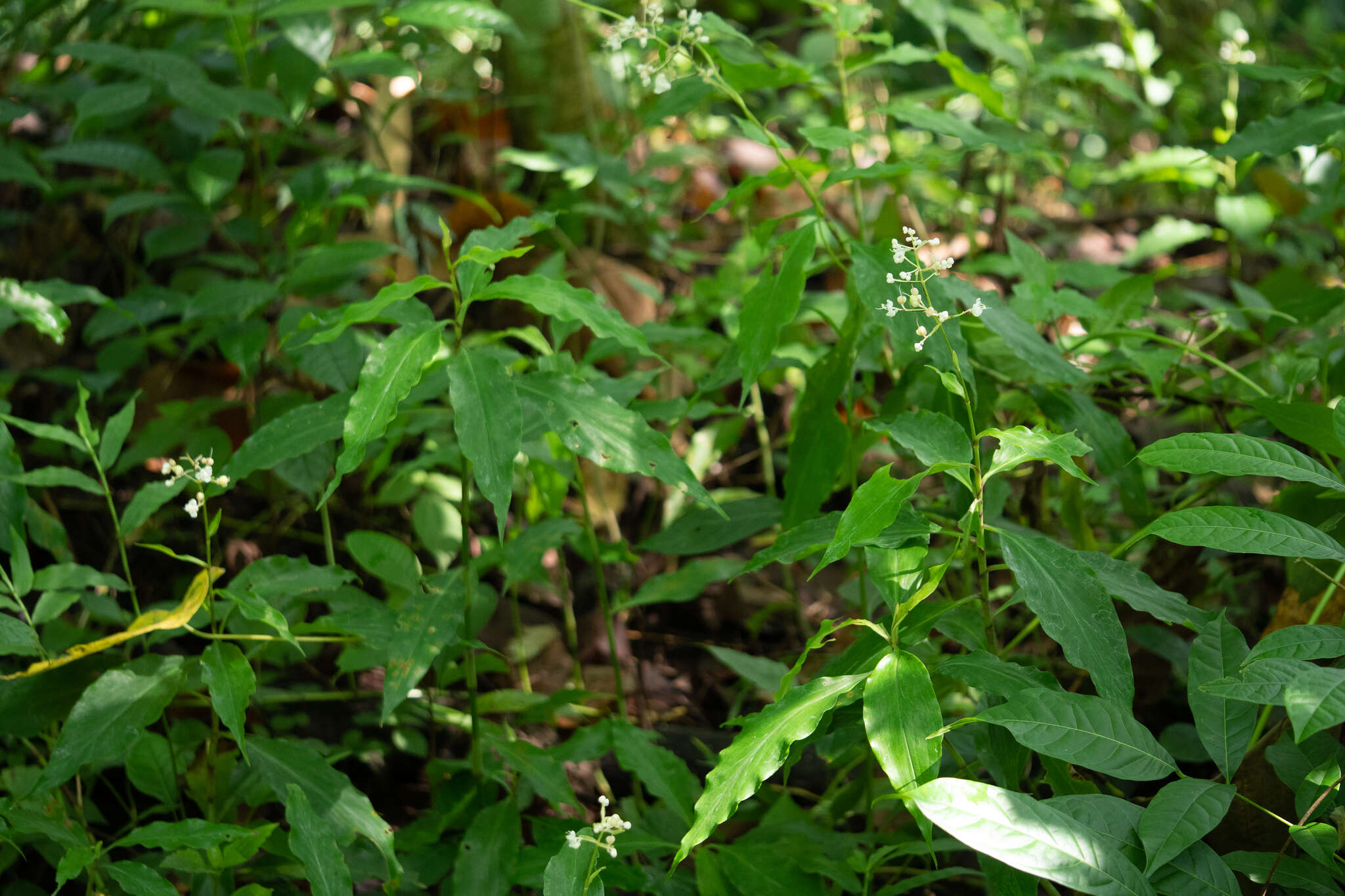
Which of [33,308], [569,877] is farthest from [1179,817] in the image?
[33,308]

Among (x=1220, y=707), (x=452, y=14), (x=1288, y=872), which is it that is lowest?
(x=1288, y=872)

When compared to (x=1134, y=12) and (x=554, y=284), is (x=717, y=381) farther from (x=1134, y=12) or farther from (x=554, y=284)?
(x=1134, y=12)

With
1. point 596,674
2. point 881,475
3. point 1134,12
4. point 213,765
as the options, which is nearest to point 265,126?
point 596,674

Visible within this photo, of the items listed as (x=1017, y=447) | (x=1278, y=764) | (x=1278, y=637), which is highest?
(x=1017, y=447)

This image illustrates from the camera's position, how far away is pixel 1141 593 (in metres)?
1.08

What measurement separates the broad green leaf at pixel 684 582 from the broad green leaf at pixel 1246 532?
736 millimetres

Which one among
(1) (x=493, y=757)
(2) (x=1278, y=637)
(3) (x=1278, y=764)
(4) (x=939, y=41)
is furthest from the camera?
(4) (x=939, y=41)

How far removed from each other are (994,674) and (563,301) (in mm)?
666

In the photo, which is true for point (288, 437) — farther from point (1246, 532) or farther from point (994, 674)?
point (1246, 532)

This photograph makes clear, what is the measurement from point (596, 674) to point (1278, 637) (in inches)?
54.7

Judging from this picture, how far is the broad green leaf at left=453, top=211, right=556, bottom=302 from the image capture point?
1.17 meters

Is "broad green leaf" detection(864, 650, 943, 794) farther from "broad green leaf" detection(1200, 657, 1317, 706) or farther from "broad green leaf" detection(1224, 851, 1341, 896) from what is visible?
"broad green leaf" detection(1224, 851, 1341, 896)

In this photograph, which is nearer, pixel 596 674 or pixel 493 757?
pixel 493 757

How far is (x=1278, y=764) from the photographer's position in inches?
41.5
